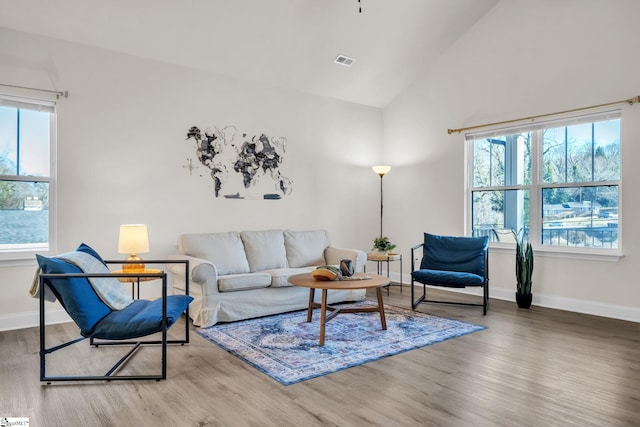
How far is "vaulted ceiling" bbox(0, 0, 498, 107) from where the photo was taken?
4098 mm

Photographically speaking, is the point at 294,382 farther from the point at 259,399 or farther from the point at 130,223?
the point at 130,223

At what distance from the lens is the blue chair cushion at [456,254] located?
486cm

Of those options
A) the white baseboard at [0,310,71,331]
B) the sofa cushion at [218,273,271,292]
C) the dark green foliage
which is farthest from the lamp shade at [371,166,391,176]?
the white baseboard at [0,310,71,331]

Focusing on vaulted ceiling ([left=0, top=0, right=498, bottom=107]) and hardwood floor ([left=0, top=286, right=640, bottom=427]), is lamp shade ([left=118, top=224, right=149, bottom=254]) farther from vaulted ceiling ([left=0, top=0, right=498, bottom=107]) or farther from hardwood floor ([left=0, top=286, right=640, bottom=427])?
vaulted ceiling ([left=0, top=0, right=498, bottom=107])

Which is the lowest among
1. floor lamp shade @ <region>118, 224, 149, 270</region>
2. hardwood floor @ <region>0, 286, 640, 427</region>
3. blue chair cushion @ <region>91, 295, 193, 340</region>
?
hardwood floor @ <region>0, 286, 640, 427</region>

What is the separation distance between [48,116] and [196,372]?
117 inches

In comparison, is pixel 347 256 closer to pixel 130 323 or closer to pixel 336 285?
pixel 336 285

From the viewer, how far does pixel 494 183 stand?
5.58m

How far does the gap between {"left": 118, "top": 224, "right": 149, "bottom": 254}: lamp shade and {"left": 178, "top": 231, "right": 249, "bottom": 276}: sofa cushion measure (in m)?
0.56

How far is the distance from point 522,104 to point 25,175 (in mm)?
5267

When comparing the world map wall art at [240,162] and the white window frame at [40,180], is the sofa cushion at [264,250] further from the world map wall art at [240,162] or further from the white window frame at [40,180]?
the white window frame at [40,180]

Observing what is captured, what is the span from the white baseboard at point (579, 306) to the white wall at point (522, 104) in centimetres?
1

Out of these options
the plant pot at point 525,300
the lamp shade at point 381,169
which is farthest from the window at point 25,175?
the plant pot at point 525,300

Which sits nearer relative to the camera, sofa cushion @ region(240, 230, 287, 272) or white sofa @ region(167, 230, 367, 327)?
white sofa @ region(167, 230, 367, 327)
